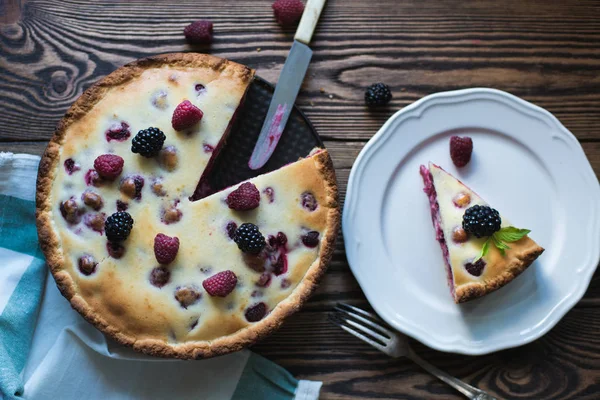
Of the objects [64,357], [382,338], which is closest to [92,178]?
[64,357]

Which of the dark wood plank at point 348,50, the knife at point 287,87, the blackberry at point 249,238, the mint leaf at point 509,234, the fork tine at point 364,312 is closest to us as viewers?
the blackberry at point 249,238

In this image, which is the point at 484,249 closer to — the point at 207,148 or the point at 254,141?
the point at 254,141

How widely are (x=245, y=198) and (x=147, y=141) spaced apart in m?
0.58

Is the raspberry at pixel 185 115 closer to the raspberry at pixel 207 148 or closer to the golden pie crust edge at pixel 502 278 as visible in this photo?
the raspberry at pixel 207 148

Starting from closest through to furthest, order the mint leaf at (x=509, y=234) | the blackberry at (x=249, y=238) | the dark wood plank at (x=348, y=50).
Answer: the blackberry at (x=249, y=238), the mint leaf at (x=509, y=234), the dark wood plank at (x=348, y=50)

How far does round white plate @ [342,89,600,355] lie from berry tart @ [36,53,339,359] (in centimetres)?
42

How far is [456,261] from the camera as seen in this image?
3.10m

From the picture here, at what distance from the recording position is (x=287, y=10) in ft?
11.0

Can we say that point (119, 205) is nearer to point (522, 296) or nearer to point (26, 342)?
point (26, 342)

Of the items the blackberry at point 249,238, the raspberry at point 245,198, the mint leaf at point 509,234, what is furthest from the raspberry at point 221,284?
the mint leaf at point 509,234

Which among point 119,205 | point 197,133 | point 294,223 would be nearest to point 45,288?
point 119,205

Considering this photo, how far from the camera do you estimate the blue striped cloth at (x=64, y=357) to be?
10.2 ft

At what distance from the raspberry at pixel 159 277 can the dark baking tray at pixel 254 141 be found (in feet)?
1.83

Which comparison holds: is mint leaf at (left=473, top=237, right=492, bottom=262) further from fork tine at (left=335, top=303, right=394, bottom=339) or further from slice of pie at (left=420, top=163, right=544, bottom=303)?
fork tine at (left=335, top=303, right=394, bottom=339)
